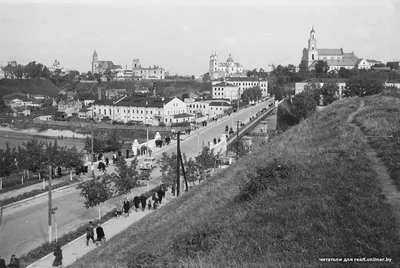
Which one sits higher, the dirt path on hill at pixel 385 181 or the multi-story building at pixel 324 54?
the multi-story building at pixel 324 54

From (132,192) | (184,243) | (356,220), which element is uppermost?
(356,220)

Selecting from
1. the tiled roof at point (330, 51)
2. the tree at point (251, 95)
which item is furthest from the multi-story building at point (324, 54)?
the tree at point (251, 95)

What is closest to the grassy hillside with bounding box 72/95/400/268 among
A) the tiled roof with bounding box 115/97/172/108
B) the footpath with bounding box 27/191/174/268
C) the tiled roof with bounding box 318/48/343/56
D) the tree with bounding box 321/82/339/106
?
the footpath with bounding box 27/191/174/268

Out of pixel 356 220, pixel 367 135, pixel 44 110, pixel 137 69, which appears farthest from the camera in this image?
pixel 137 69

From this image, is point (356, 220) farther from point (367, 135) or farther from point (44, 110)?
point (44, 110)

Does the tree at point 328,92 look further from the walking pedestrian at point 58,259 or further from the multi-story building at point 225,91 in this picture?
the walking pedestrian at point 58,259

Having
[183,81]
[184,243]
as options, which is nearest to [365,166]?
[184,243]
